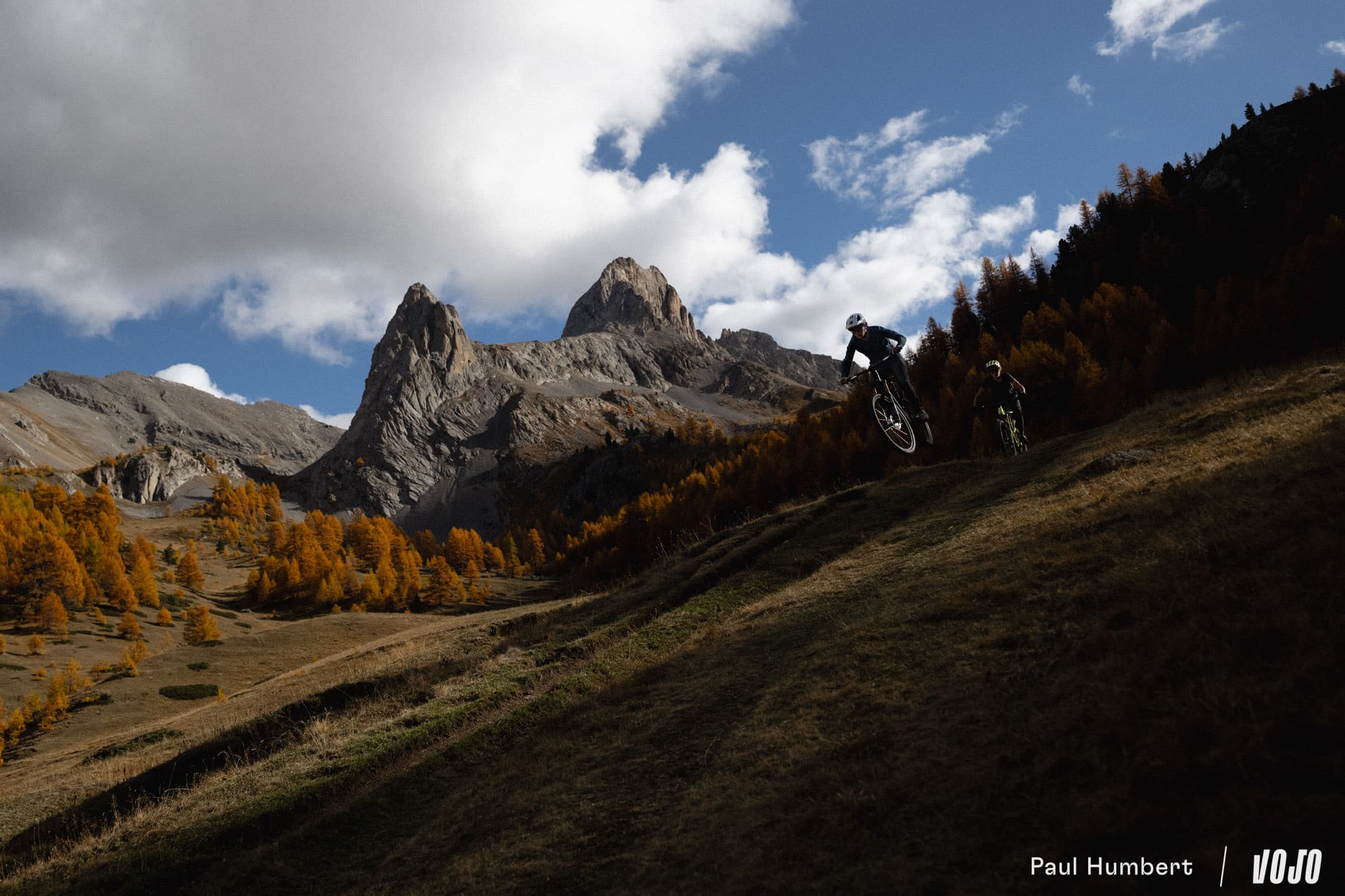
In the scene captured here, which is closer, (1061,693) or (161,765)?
(1061,693)

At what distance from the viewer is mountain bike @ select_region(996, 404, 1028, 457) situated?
2943 centimetres

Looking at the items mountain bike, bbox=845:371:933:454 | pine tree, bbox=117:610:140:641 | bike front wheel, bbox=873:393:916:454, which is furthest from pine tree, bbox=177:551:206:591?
bike front wheel, bbox=873:393:916:454

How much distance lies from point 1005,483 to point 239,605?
164404 mm

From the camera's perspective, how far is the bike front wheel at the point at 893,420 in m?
21.9

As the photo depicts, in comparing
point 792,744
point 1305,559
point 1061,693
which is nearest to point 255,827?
point 792,744

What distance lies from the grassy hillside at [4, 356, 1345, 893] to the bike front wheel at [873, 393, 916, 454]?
3.12 m

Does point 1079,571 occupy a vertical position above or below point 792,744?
above

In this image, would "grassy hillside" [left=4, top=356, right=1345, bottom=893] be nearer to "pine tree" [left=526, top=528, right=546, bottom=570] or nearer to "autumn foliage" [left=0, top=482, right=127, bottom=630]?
"autumn foliage" [left=0, top=482, right=127, bottom=630]

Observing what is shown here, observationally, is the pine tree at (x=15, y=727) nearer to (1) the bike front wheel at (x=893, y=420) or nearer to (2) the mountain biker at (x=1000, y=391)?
→ (1) the bike front wheel at (x=893, y=420)

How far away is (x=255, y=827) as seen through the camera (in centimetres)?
1415

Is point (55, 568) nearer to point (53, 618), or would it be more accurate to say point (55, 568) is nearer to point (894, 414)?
point (53, 618)

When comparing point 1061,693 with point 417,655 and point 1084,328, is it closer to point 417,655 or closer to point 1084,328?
point 417,655

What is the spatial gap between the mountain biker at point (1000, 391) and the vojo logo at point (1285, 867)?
21.3 meters

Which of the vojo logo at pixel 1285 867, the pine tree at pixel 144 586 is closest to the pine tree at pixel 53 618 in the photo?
the pine tree at pixel 144 586
